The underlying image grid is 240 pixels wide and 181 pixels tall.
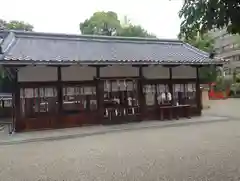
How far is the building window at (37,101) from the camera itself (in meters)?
15.7

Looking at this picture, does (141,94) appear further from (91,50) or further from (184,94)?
(91,50)

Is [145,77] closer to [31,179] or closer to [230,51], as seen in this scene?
[31,179]

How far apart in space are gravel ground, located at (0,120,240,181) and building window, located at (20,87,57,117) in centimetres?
361

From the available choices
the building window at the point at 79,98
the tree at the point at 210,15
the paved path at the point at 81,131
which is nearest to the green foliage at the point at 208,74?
the paved path at the point at 81,131

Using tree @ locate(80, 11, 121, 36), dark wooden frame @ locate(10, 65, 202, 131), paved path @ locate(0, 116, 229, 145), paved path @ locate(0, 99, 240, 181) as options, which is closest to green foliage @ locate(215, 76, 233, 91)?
tree @ locate(80, 11, 121, 36)

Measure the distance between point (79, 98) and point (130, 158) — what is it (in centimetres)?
854

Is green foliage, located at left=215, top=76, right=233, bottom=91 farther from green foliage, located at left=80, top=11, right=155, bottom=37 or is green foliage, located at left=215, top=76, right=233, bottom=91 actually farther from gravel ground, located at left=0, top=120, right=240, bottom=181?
gravel ground, located at left=0, top=120, right=240, bottom=181

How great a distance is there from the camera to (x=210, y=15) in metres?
4.74

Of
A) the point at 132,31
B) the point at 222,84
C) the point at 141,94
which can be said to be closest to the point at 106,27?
the point at 132,31

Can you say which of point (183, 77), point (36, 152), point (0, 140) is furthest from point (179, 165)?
point (183, 77)

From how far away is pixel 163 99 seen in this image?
62.1 feet

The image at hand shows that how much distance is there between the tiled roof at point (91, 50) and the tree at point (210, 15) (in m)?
11.1

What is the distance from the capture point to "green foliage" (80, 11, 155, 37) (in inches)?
1640

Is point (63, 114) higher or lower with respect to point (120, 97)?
lower
